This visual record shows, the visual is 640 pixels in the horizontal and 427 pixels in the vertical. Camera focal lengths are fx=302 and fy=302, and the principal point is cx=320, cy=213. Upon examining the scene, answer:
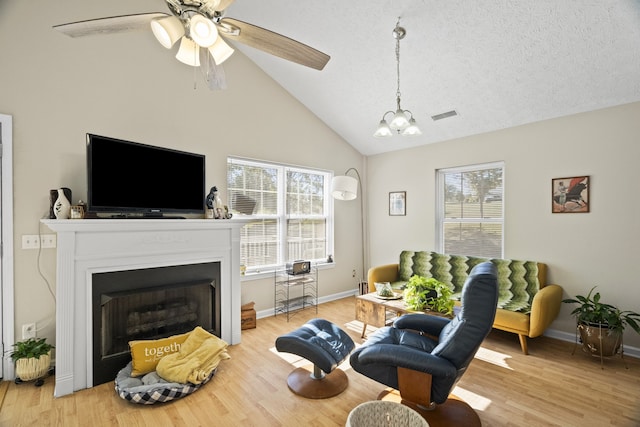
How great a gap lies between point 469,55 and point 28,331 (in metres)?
4.68

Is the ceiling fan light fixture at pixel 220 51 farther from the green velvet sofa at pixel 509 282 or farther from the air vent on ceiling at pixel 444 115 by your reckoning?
the green velvet sofa at pixel 509 282

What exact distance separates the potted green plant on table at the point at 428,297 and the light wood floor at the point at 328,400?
1.84 feet

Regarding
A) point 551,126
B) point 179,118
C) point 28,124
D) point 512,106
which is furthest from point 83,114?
point 551,126

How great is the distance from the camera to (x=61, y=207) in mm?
2395

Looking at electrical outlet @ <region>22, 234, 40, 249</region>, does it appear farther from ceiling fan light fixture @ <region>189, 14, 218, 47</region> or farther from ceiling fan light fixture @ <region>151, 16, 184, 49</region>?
ceiling fan light fixture @ <region>189, 14, 218, 47</region>

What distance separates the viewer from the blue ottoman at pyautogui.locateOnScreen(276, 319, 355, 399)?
7.24 ft

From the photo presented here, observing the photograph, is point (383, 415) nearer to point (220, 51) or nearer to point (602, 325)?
point (220, 51)

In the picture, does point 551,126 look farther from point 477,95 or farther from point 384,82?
point 384,82

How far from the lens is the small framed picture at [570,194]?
321 cm

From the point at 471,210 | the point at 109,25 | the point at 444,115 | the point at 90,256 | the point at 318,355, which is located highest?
the point at 444,115

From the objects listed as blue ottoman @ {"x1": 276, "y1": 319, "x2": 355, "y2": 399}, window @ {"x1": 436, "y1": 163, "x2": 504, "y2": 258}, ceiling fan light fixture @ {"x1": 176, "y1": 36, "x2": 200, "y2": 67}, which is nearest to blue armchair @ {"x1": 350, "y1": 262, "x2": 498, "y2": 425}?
blue ottoman @ {"x1": 276, "y1": 319, "x2": 355, "y2": 399}

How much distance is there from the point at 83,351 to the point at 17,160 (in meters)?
1.64

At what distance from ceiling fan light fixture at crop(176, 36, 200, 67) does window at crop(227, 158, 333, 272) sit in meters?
1.99

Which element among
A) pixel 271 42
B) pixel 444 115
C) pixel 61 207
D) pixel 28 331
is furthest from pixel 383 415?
pixel 444 115
